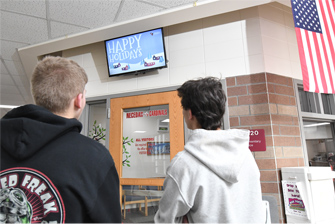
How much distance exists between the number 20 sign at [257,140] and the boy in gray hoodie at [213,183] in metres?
1.39

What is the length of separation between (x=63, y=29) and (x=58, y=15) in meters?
0.28

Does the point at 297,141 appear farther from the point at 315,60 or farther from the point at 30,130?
the point at 30,130

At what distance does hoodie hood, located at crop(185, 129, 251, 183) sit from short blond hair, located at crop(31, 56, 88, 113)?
49 cm

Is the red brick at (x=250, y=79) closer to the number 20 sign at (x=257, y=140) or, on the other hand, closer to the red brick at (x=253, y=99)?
the red brick at (x=253, y=99)

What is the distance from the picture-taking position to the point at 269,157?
7.12 feet

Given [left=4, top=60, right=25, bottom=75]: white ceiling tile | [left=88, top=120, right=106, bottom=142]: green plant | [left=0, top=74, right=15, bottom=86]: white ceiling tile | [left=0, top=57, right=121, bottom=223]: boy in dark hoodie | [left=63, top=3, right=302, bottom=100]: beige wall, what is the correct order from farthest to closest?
1. [left=0, top=74, right=15, bottom=86]: white ceiling tile
2. [left=4, top=60, right=25, bottom=75]: white ceiling tile
3. [left=88, top=120, right=106, bottom=142]: green plant
4. [left=63, top=3, right=302, bottom=100]: beige wall
5. [left=0, top=57, right=121, bottom=223]: boy in dark hoodie

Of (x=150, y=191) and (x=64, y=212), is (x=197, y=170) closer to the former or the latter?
(x=64, y=212)

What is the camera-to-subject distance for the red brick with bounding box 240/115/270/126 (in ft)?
7.31

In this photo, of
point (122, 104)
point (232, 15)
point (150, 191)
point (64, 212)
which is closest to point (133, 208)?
point (150, 191)

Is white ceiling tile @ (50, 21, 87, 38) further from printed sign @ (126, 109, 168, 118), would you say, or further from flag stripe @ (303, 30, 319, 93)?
flag stripe @ (303, 30, 319, 93)

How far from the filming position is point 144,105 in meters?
2.74

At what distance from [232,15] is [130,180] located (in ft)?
7.34

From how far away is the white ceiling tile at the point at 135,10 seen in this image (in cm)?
236

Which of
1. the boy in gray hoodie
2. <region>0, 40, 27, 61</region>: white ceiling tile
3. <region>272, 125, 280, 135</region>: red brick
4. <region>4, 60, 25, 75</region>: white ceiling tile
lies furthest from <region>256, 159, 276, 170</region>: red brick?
<region>4, 60, 25, 75</region>: white ceiling tile
